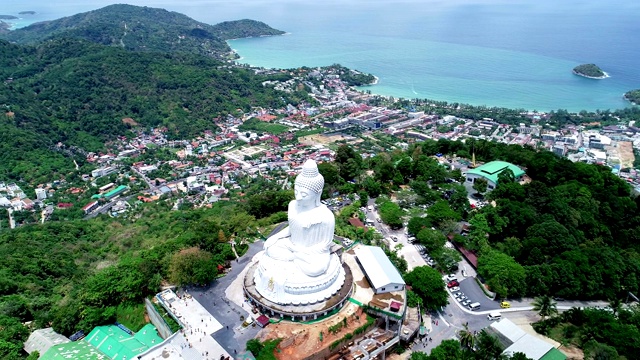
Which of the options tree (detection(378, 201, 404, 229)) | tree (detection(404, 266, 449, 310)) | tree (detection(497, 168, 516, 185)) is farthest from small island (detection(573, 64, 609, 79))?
tree (detection(404, 266, 449, 310))

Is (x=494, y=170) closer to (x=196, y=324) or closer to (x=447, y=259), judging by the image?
(x=447, y=259)

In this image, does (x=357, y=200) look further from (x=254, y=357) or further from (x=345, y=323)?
(x=254, y=357)

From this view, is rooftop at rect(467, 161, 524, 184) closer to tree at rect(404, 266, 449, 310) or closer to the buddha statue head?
tree at rect(404, 266, 449, 310)

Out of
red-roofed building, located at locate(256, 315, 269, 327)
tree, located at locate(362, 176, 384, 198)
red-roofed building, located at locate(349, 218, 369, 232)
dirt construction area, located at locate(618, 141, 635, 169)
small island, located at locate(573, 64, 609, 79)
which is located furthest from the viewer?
small island, located at locate(573, 64, 609, 79)

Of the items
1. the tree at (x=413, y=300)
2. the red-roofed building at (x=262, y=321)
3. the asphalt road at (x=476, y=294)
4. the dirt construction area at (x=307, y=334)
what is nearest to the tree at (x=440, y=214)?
the asphalt road at (x=476, y=294)

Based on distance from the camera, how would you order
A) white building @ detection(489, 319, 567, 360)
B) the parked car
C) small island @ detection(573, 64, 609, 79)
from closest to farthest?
white building @ detection(489, 319, 567, 360) → the parked car → small island @ detection(573, 64, 609, 79)

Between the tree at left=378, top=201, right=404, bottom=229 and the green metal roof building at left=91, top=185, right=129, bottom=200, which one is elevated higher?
the tree at left=378, top=201, right=404, bottom=229
